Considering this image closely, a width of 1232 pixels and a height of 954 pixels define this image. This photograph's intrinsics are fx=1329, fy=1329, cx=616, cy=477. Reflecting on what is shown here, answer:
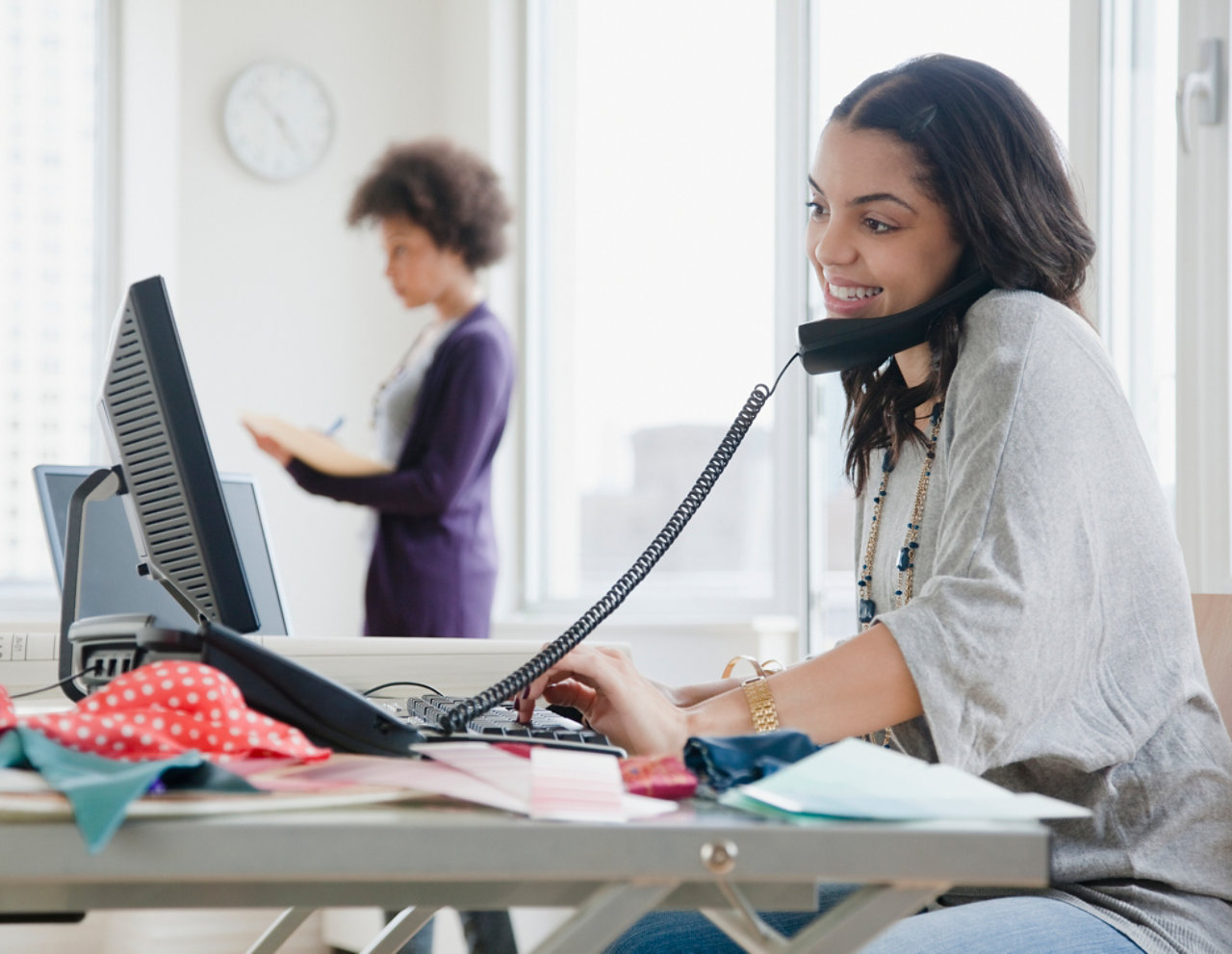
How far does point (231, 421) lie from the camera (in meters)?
3.93

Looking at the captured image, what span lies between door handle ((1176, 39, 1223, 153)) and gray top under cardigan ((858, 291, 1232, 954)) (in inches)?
42.0

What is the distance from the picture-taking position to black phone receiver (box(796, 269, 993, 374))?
115 cm

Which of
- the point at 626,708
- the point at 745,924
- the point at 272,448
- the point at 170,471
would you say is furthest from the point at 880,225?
the point at 272,448

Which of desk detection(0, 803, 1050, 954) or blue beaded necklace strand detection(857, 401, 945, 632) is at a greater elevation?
blue beaded necklace strand detection(857, 401, 945, 632)

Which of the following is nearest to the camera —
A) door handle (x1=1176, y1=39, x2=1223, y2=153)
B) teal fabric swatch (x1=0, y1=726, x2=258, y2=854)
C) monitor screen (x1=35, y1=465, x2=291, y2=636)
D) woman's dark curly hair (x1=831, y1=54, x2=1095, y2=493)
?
teal fabric swatch (x1=0, y1=726, x2=258, y2=854)

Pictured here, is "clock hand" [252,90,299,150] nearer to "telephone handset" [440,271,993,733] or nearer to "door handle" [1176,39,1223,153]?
"door handle" [1176,39,1223,153]

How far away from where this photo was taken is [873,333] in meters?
1.18

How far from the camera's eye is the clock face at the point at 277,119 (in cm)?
396

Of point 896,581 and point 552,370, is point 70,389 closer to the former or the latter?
point 552,370

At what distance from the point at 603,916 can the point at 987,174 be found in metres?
0.80

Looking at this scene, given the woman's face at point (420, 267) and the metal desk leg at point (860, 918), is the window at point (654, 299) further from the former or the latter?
the metal desk leg at point (860, 918)

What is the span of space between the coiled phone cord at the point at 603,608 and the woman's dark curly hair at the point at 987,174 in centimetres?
21

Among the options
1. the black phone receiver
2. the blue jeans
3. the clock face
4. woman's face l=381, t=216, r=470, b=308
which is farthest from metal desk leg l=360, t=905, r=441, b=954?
the clock face

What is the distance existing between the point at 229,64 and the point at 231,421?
1.07 m
